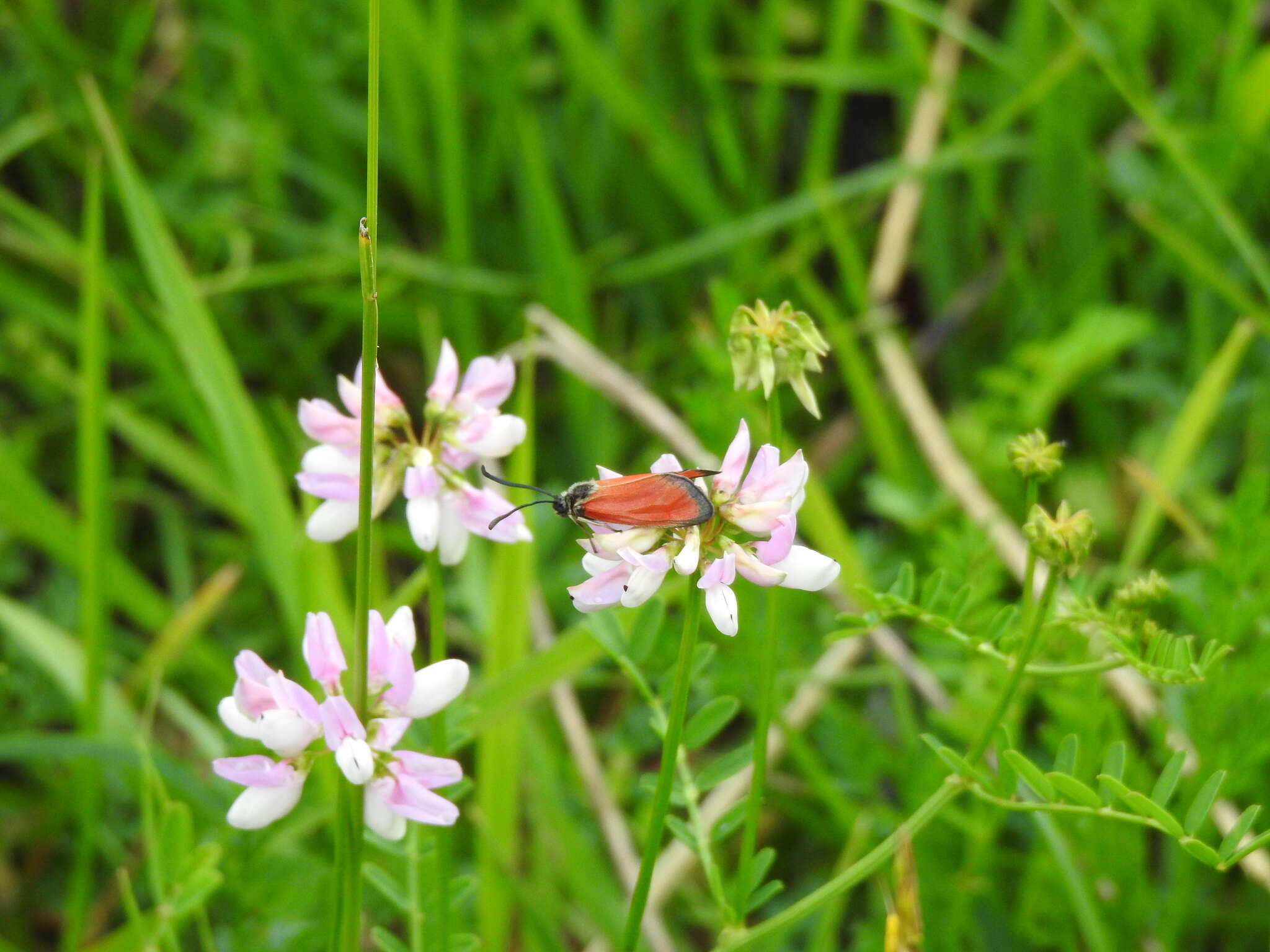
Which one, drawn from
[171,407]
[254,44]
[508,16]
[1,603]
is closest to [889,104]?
[508,16]

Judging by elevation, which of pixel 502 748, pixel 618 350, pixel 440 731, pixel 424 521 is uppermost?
pixel 618 350

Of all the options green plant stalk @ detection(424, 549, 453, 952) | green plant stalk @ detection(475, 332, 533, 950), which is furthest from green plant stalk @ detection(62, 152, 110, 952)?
green plant stalk @ detection(424, 549, 453, 952)

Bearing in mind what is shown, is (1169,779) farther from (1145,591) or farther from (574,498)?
(574,498)

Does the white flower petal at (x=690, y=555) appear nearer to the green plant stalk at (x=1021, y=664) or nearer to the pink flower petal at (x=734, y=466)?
the pink flower petal at (x=734, y=466)

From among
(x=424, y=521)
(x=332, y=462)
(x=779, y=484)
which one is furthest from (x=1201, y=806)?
(x=332, y=462)

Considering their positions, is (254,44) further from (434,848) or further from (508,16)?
(434,848)

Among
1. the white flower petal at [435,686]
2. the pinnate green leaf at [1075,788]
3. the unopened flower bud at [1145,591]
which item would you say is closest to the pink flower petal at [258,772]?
the white flower petal at [435,686]
